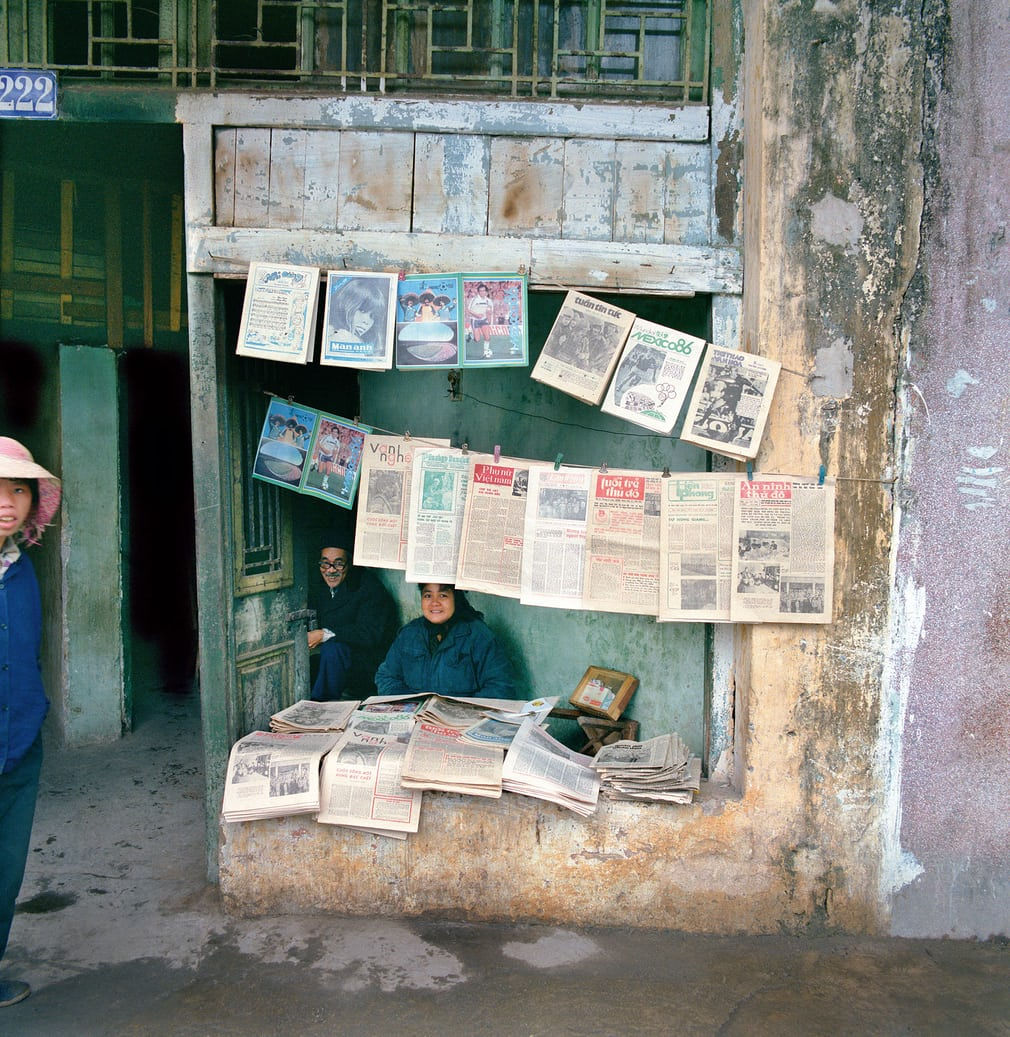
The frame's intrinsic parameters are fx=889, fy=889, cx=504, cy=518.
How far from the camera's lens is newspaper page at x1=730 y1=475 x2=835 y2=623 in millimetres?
3242

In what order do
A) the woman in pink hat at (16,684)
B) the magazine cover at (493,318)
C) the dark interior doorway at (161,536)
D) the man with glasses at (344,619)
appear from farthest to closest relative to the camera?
1. the dark interior doorway at (161,536)
2. the man with glasses at (344,619)
3. the magazine cover at (493,318)
4. the woman in pink hat at (16,684)

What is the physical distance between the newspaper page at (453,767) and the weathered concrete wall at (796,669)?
137 mm

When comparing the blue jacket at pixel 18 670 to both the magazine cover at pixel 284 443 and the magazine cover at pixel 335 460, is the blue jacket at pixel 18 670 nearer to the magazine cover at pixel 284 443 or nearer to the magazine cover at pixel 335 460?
the magazine cover at pixel 284 443

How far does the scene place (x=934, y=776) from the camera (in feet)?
10.8

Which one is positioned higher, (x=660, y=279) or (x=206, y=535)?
(x=660, y=279)

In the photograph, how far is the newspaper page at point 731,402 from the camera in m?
3.22

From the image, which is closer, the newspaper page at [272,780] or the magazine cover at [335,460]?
the newspaper page at [272,780]

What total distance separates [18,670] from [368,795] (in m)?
1.27

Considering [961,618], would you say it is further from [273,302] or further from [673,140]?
[273,302]

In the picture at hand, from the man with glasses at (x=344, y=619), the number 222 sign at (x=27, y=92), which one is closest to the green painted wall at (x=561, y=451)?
the man with glasses at (x=344, y=619)

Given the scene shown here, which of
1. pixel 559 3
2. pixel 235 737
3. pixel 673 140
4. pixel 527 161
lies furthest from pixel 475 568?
pixel 559 3

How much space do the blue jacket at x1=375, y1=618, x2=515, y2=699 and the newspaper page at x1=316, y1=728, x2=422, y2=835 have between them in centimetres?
85

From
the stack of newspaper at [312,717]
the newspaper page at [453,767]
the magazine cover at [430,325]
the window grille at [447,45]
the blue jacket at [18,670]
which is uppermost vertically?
the window grille at [447,45]

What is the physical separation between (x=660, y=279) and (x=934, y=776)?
6.90 feet
